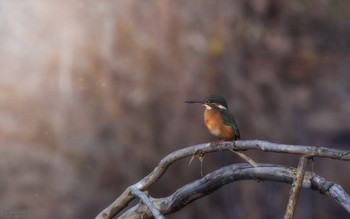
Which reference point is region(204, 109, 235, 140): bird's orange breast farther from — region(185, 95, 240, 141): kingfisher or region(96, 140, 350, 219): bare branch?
region(96, 140, 350, 219): bare branch

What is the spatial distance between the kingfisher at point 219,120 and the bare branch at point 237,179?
48cm

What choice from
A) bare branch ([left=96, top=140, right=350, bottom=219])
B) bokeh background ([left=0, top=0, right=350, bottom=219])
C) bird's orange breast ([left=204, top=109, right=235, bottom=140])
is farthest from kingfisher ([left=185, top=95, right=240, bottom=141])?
bokeh background ([left=0, top=0, right=350, bottom=219])

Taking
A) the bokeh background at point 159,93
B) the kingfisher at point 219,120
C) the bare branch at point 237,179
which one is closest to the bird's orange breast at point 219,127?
the kingfisher at point 219,120

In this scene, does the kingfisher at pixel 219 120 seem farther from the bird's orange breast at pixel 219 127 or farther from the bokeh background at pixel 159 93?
the bokeh background at pixel 159 93

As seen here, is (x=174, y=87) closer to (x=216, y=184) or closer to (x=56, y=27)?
(x=56, y=27)

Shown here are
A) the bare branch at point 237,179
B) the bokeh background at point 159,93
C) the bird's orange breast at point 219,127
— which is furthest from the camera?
the bokeh background at point 159,93

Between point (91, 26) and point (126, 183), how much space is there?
73.1 inches

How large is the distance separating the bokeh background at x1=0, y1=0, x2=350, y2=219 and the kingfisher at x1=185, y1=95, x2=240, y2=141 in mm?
2478

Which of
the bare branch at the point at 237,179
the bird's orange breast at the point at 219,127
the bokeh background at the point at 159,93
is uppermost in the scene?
the bokeh background at the point at 159,93

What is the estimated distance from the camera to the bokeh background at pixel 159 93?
184 inches

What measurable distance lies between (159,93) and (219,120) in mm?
2732

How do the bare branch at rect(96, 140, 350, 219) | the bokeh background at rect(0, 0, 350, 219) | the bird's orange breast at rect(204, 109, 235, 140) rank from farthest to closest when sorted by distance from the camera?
the bokeh background at rect(0, 0, 350, 219) < the bird's orange breast at rect(204, 109, 235, 140) < the bare branch at rect(96, 140, 350, 219)

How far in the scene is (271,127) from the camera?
4980 millimetres

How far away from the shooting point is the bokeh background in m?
4.68
